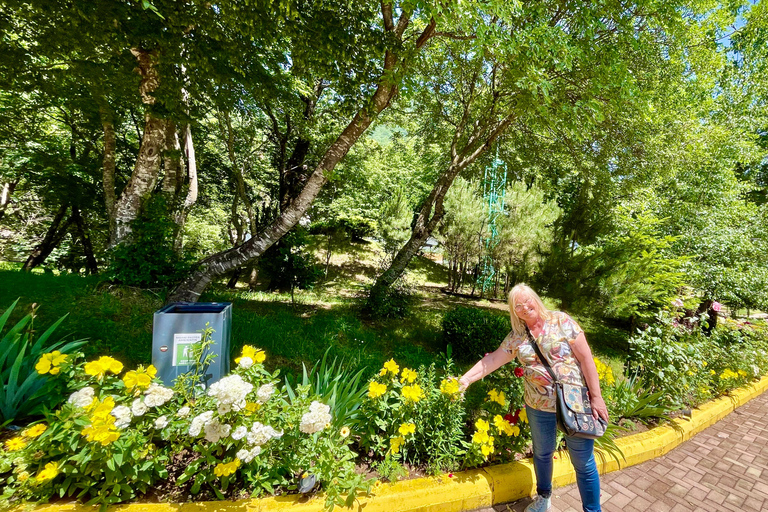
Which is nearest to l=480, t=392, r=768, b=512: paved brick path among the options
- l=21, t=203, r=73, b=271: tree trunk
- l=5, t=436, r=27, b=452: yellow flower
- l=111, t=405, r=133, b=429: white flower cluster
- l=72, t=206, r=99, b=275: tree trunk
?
l=111, t=405, r=133, b=429: white flower cluster

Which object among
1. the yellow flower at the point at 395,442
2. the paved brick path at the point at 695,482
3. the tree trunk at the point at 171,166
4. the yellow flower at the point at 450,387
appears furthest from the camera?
the tree trunk at the point at 171,166

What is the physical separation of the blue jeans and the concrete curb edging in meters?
0.23

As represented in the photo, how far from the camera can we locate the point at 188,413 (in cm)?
182

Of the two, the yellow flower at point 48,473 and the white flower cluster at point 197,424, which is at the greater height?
the white flower cluster at point 197,424

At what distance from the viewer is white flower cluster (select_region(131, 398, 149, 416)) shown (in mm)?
1695

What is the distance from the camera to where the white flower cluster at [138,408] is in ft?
5.56

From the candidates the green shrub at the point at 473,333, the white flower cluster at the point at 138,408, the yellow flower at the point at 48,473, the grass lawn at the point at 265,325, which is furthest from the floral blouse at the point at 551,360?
the green shrub at the point at 473,333

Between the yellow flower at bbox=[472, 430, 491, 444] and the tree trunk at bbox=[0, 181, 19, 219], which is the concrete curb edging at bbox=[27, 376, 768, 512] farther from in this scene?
the tree trunk at bbox=[0, 181, 19, 219]

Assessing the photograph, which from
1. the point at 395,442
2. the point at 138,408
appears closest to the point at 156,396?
the point at 138,408

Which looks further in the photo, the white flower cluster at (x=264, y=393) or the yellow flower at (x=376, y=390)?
the yellow flower at (x=376, y=390)

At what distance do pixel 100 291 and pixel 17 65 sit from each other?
3.96m

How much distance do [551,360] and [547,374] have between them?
0.31 ft

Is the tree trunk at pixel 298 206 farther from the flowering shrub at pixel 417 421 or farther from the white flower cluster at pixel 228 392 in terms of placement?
the white flower cluster at pixel 228 392

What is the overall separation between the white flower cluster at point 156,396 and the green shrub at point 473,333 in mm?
4421
